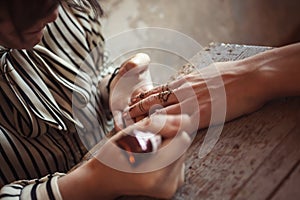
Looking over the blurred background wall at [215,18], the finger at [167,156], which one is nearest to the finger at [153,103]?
the finger at [167,156]

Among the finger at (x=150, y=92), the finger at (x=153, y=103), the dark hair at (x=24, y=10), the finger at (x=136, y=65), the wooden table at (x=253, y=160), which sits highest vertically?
the dark hair at (x=24, y=10)

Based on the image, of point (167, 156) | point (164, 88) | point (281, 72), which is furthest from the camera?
point (164, 88)

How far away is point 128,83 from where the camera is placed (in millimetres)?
994

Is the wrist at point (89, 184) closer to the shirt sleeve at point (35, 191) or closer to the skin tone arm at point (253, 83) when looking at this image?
the shirt sleeve at point (35, 191)

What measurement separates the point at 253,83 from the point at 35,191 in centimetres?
40

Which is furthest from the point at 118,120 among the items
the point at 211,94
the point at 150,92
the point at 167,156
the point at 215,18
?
the point at 215,18

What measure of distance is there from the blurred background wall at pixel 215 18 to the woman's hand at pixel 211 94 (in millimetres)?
1226

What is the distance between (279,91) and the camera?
2.39 ft

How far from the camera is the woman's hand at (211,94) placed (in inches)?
28.9

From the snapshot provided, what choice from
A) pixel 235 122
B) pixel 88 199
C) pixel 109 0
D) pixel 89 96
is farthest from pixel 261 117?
pixel 109 0

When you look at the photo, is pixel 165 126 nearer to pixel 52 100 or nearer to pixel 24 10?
pixel 24 10

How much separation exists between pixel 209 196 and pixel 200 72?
0.31 meters

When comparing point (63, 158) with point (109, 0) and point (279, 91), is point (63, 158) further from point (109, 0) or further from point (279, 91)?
point (109, 0)

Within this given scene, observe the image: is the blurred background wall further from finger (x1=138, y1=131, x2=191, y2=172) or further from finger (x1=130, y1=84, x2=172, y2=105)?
finger (x1=138, y1=131, x2=191, y2=172)
